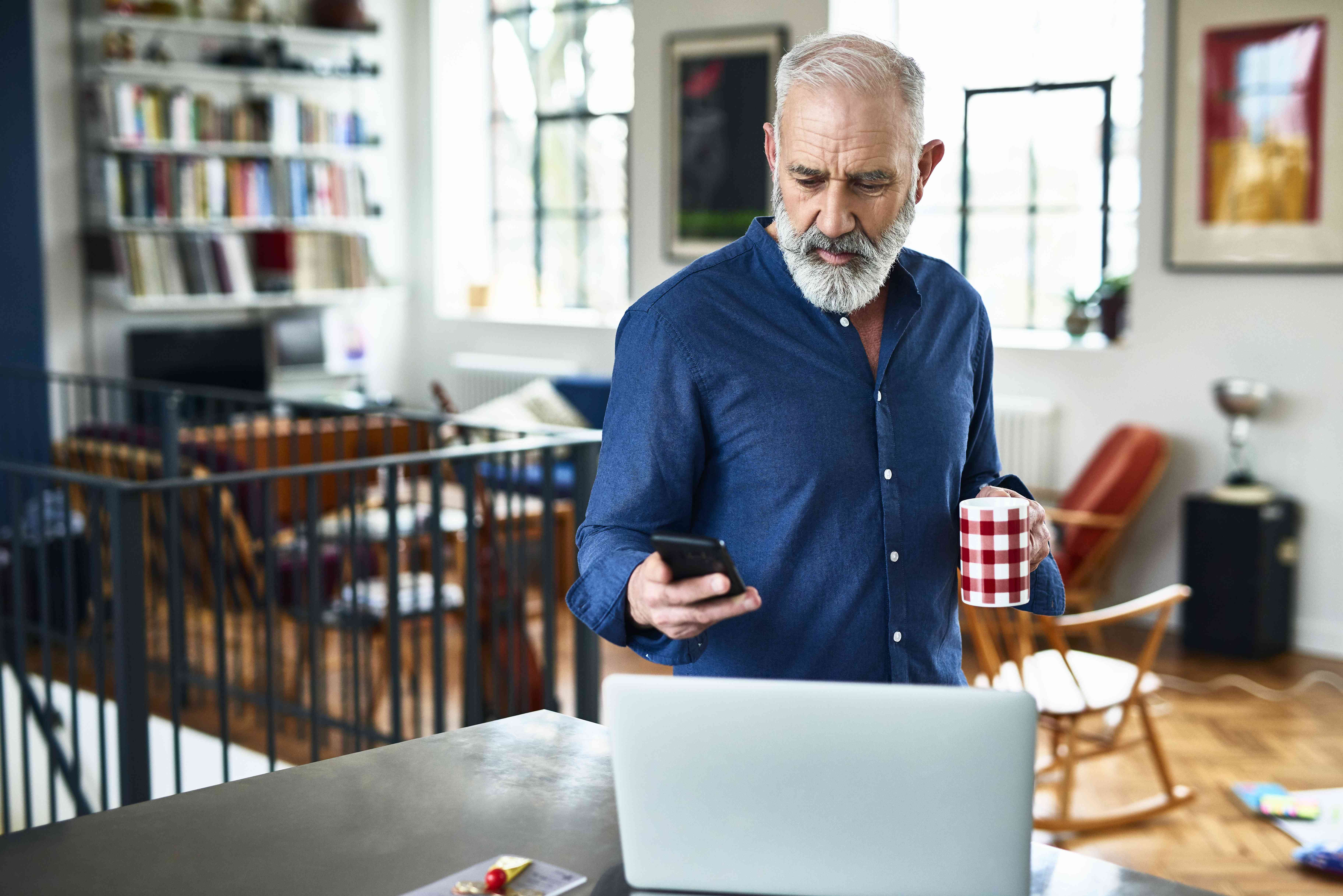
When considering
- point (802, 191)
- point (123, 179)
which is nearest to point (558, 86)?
point (123, 179)

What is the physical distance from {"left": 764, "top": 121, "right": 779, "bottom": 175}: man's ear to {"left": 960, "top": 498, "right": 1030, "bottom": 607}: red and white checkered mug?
0.43 meters

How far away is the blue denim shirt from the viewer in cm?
150

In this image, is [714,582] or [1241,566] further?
[1241,566]

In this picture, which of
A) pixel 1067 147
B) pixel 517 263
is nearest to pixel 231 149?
pixel 517 263

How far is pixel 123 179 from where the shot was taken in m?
6.94

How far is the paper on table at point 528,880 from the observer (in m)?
1.17

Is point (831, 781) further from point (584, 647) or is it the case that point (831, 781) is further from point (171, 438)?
point (171, 438)

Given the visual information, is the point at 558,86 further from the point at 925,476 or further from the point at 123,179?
the point at 925,476

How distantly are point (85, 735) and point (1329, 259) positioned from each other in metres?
4.72

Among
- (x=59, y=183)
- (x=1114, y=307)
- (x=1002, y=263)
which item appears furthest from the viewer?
(x=59, y=183)

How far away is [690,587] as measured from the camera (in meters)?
1.22

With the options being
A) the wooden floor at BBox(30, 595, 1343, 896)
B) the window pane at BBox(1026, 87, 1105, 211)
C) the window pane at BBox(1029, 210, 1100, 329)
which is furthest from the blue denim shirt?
the window pane at BBox(1026, 87, 1105, 211)

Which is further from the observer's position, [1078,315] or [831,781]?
[1078,315]

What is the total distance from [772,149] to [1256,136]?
4.29 metres
